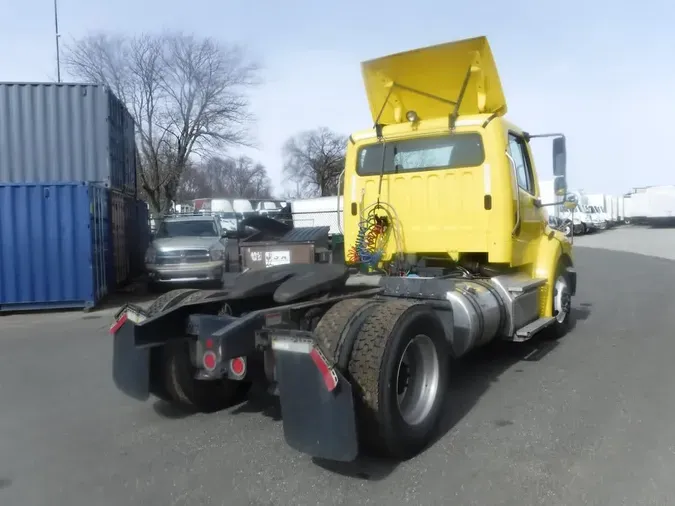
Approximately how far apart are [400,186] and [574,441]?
129 inches

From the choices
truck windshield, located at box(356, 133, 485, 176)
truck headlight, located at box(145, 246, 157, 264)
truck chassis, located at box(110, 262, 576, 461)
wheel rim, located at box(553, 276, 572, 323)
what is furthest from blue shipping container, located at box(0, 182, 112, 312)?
wheel rim, located at box(553, 276, 572, 323)

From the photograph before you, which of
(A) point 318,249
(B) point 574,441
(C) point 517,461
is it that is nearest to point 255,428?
(C) point 517,461

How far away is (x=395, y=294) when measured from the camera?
562 centimetres

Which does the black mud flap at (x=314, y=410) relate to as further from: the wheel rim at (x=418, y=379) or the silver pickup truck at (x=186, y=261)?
the silver pickup truck at (x=186, y=261)

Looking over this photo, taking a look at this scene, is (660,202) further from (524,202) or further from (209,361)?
(209,361)

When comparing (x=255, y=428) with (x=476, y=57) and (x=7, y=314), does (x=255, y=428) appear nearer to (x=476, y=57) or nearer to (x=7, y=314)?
(x=476, y=57)

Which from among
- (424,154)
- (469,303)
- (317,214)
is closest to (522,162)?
(424,154)

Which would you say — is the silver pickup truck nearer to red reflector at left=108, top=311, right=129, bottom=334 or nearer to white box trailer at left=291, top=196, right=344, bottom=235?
red reflector at left=108, top=311, right=129, bottom=334

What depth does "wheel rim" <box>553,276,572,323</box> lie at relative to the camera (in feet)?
25.3

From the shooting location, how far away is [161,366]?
16.8 feet

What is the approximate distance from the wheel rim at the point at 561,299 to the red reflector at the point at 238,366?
4.52 metres

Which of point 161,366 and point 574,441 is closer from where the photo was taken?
point 574,441

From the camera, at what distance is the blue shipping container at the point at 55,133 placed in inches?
524

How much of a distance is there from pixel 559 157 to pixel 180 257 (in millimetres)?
9135
